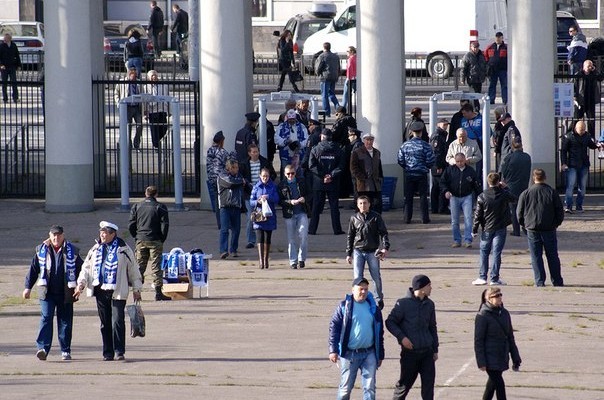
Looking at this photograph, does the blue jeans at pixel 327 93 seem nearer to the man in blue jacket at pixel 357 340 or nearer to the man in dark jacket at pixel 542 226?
the man in dark jacket at pixel 542 226

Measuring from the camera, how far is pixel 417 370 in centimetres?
1343

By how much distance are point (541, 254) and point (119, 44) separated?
1185 inches

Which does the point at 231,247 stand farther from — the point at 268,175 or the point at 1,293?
the point at 1,293

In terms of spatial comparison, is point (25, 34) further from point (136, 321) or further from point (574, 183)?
point (136, 321)

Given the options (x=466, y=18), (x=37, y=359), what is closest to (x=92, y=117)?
(x=37, y=359)

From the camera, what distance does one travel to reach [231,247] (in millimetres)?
21609

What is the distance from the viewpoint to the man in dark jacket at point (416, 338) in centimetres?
1330

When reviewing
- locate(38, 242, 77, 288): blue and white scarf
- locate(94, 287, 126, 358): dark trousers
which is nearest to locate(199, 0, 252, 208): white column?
locate(38, 242, 77, 288): blue and white scarf

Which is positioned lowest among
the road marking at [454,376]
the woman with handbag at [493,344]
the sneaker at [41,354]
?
the road marking at [454,376]

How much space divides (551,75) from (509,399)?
39.9 ft

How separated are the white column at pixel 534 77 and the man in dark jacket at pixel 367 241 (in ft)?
26.8

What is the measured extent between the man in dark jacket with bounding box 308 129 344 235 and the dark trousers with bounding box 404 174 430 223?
4.11ft

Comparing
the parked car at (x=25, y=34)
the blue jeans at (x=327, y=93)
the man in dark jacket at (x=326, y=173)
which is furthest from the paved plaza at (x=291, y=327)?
the parked car at (x=25, y=34)

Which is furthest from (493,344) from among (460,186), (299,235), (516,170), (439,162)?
(439,162)
